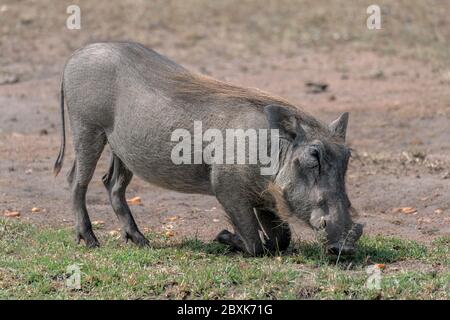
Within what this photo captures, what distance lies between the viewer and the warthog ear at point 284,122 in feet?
18.6

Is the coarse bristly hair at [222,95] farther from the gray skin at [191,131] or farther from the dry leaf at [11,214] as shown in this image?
the dry leaf at [11,214]

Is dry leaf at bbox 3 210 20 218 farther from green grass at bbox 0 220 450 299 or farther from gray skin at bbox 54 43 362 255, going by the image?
green grass at bbox 0 220 450 299

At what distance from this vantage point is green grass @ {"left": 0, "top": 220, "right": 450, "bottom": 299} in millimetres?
5004

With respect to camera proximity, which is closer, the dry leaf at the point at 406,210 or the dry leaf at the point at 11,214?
the dry leaf at the point at 11,214

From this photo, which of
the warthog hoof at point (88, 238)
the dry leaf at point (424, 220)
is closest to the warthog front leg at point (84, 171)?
the warthog hoof at point (88, 238)

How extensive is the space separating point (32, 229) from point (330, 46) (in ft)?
27.9

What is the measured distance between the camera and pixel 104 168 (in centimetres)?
891

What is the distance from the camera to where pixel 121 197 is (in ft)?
21.8

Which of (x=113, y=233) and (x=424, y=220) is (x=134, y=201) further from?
(x=424, y=220)

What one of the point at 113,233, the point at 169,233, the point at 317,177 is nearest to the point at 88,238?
the point at 113,233

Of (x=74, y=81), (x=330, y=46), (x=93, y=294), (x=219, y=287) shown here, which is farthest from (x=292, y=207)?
(x=330, y=46)

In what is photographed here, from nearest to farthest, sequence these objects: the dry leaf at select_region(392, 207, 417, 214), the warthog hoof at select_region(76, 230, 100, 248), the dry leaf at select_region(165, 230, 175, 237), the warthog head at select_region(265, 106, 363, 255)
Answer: the warthog head at select_region(265, 106, 363, 255) → the warthog hoof at select_region(76, 230, 100, 248) → the dry leaf at select_region(165, 230, 175, 237) → the dry leaf at select_region(392, 207, 417, 214)

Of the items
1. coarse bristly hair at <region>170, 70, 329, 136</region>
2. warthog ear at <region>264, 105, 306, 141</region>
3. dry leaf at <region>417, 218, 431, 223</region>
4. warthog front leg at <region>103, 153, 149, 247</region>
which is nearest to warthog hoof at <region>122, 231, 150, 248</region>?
warthog front leg at <region>103, 153, 149, 247</region>
